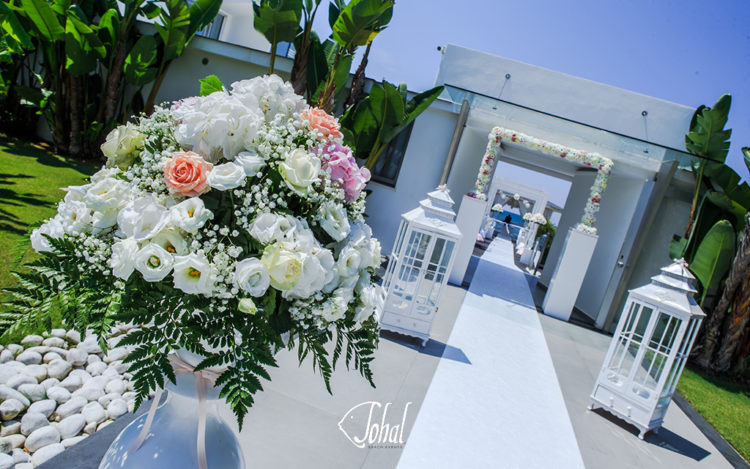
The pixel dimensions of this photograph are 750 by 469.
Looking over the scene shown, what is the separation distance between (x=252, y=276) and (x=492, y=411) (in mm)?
3577

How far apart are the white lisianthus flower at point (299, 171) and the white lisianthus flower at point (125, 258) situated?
361 mm

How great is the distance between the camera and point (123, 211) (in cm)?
96

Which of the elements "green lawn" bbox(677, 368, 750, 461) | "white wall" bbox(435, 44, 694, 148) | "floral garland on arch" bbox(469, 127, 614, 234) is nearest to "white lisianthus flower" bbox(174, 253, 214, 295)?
"green lawn" bbox(677, 368, 750, 461)

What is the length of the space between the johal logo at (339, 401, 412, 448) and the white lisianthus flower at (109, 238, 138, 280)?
2358mm

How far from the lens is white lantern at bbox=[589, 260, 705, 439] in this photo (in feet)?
13.3

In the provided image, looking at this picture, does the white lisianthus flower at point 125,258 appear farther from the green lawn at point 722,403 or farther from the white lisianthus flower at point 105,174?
the green lawn at point 722,403

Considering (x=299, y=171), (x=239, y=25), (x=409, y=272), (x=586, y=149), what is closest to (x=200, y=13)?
(x=409, y=272)

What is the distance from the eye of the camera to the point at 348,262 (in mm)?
1104

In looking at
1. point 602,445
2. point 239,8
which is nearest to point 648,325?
point 602,445

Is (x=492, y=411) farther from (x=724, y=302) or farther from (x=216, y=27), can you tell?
(x=216, y=27)

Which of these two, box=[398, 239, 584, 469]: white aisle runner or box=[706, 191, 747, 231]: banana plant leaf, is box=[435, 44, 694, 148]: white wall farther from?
box=[398, 239, 584, 469]: white aisle runner

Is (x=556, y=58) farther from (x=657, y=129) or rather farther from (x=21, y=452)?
(x=21, y=452)


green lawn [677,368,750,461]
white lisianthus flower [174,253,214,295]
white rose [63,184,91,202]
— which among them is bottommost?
green lawn [677,368,750,461]

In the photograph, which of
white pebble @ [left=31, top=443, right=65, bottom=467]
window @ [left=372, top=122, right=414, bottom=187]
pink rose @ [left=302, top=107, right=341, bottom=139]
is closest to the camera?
pink rose @ [left=302, top=107, right=341, bottom=139]
